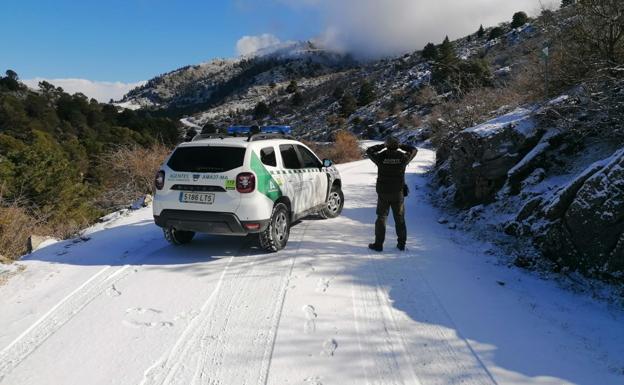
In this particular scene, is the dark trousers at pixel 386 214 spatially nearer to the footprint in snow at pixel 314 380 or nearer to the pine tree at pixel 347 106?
the footprint in snow at pixel 314 380

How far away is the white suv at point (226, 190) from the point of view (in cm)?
600

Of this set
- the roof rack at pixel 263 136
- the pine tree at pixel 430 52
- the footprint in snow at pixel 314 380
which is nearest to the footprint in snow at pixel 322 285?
the footprint in snow at pixel 314 380

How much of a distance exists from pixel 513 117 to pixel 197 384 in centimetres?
876

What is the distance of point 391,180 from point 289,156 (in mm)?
1830

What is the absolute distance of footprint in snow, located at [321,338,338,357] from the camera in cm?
378

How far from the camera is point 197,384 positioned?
11.0 ft

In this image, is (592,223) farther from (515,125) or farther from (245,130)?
(245,130)

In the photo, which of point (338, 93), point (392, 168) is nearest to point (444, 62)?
point (338, 93)

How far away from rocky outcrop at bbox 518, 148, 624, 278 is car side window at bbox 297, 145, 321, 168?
4091 millimetres

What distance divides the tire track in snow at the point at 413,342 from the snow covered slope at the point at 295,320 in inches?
0.7

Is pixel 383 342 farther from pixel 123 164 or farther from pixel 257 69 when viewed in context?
pixel 257 69

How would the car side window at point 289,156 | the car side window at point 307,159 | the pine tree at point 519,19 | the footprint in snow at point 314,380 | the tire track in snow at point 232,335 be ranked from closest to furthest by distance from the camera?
1. the footprint in snow at point 314,380
2. the tire track in snow at point 232,335
3. the car side window at point 289,156
4. the car side window at point 307,159
5. the pine tree at point 519,19

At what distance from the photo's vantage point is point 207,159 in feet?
20.3

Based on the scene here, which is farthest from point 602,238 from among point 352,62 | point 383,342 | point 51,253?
point 352,62
